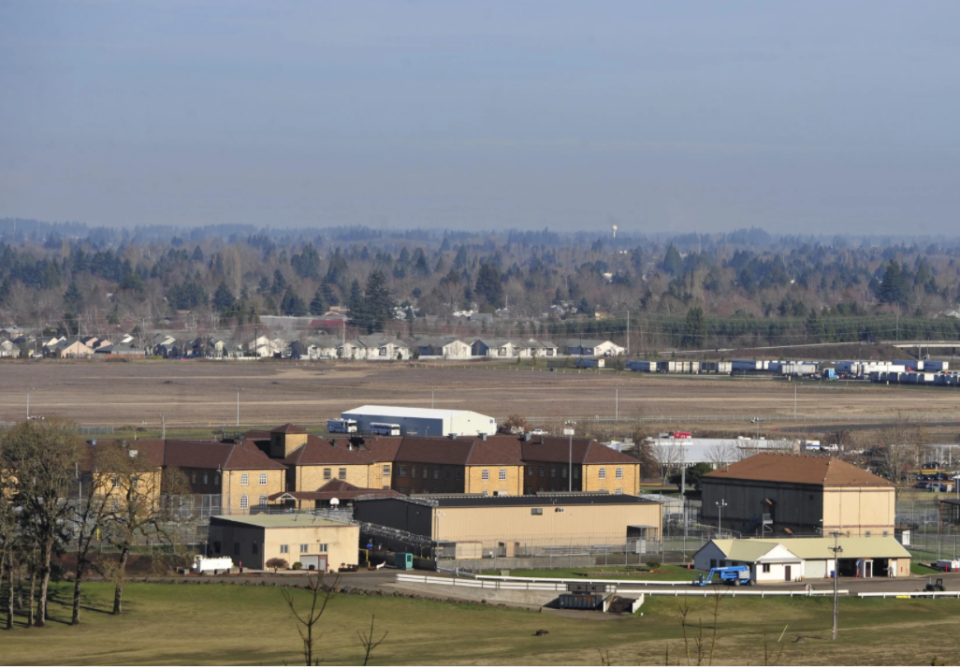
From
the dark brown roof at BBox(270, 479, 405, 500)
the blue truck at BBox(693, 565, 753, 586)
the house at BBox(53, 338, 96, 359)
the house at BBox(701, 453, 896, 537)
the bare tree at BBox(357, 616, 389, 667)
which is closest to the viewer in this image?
the bare tree at BBox(357, 616, 389, 667)

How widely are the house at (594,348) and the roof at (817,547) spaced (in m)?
101

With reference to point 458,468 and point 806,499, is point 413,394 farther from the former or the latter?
point 806,499

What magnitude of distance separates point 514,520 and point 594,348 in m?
103

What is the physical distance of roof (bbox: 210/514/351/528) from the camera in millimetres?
41188

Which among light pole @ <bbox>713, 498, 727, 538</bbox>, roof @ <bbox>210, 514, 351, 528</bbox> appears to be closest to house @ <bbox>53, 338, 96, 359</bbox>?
light pole @ <bbox>713, 498, 727, 538</bbox>

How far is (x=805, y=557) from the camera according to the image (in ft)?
135

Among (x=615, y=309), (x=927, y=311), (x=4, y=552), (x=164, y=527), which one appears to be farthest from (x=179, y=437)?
(x=927, y=311)

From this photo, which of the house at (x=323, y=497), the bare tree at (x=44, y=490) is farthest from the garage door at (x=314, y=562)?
the house at (x=323, y=497)

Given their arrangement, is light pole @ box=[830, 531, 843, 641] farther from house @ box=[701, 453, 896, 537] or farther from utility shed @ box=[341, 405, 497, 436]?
utility shed @ box=[341, 405, 497, 436]

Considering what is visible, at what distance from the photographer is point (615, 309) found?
19300cm

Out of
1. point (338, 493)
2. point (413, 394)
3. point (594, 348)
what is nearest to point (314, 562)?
point (338, 493)

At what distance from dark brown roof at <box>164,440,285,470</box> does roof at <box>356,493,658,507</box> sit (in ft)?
17.4

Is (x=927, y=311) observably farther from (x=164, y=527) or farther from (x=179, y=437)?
(x=164, y=527)

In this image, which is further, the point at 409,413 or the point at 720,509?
the point at 409,413
